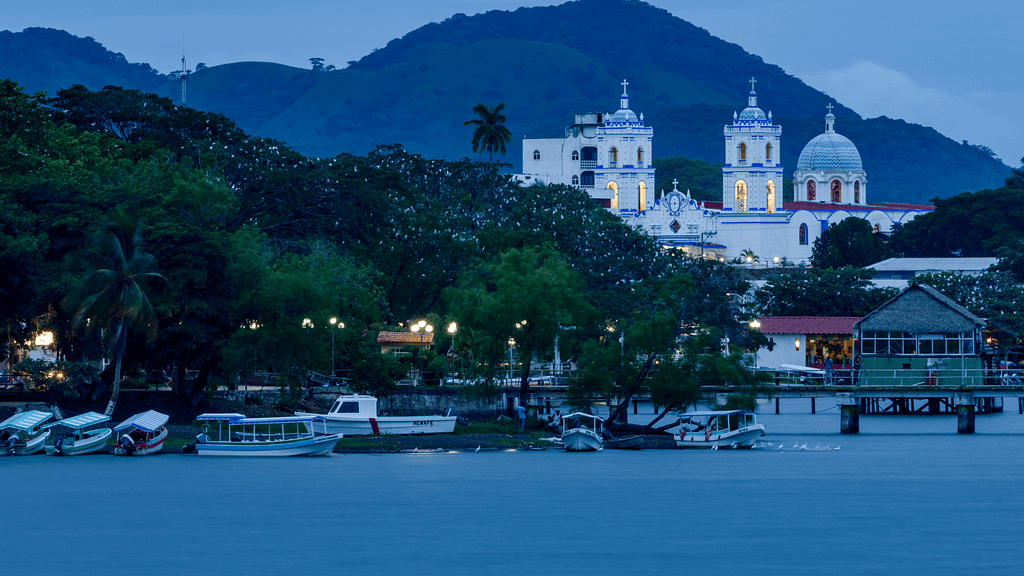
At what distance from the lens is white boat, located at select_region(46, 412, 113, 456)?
6006 cm

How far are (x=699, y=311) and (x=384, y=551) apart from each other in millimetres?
52150

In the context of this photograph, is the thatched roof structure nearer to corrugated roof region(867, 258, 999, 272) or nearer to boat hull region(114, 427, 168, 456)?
boat hull region(114, 427, 168, 456)

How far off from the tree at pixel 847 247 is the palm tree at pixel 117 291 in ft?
347

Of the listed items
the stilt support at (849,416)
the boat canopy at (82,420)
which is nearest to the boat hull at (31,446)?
the boat canopy at (82,420)

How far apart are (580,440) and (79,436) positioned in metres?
21.2

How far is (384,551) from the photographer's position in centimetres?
4088

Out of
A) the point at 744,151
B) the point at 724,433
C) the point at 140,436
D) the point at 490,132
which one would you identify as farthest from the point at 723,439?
the point at 744,151

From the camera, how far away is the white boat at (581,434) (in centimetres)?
6494

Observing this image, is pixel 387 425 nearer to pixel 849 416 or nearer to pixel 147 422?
pixel 147 422

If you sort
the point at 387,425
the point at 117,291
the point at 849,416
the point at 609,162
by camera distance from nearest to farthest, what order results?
the point at 117,291
the point at 387,425
the point at 849,416
the point at 609,162

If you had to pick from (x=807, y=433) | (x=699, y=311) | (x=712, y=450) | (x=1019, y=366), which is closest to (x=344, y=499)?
(x=712, y=450)

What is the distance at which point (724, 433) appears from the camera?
68500 millimetres

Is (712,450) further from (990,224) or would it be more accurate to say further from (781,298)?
(990,224)

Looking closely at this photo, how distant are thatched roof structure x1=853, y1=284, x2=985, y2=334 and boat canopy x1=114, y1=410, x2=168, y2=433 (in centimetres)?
3980
